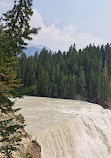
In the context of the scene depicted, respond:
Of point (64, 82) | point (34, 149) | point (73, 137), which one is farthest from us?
point (64, 82)

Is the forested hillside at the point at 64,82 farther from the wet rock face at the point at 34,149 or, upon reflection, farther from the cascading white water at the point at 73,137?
the wet rock face at the point at 34,149

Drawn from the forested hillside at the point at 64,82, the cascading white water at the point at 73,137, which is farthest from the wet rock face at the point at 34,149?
the forested hillside at the point at 64,82

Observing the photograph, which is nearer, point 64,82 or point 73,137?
point 73,137

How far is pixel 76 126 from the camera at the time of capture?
81.9 ft

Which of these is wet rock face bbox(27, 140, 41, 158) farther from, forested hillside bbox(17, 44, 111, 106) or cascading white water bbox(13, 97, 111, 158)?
forested hillside bbox(17, 44, 111, 106)

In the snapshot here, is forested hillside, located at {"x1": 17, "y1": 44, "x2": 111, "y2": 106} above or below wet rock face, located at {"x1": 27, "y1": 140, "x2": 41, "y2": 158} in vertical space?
above

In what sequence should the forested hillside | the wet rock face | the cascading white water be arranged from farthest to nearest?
1. the forested hillside
2. the cascading white water
3. the wet rock face

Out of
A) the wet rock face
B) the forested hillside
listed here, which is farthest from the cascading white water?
the forested hillside

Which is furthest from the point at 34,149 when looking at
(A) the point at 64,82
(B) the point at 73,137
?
(A) the point at 64,82

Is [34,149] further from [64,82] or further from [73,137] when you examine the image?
[64,82]

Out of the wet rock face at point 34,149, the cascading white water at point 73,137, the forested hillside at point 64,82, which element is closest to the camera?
the wet rock face at point 34,149

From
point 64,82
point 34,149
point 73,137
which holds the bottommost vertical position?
point 73,137

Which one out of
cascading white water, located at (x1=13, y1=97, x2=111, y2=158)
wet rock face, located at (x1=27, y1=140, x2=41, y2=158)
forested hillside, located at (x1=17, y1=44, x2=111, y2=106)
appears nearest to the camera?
wet rock face, located at (x1=27, y1=140, x2=41, y2=158)

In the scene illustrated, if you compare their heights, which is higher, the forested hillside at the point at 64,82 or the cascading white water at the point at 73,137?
the forested hillside at the point at 64,82
